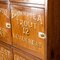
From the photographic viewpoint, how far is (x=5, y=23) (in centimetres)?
156

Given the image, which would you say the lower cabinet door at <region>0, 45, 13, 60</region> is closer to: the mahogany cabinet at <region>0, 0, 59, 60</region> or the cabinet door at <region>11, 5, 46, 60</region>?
the mahogany cabinet at <region>0, 0, 59, 60</region>

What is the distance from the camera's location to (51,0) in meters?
1.19

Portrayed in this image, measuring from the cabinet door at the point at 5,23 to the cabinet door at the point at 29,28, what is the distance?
75 millimetres

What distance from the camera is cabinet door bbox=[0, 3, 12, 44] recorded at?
5.00ft

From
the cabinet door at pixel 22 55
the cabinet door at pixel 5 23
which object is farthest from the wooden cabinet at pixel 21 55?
the cabinet door at pixel 5 23

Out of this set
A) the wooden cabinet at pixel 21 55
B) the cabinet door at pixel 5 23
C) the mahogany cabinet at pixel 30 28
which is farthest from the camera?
the cabinet door at pixel 5 23

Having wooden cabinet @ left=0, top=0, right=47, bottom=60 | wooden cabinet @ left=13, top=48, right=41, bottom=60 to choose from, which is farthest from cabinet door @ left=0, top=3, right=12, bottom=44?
wooden cabinet @ left=13, top=48, right=41, bottom=60

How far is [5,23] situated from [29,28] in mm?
344

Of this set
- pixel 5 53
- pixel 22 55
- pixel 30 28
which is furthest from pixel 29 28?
pixel 5 53

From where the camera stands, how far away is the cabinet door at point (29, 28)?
1.24 metres

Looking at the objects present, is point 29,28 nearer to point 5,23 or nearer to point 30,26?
point 30,26

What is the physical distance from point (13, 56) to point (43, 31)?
1.68 ft

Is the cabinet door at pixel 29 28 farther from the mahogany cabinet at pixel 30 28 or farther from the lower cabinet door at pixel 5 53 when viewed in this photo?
the lower cabinet door at pixel 5 53

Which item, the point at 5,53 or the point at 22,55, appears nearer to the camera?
the point at 22,55
